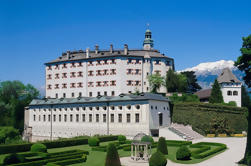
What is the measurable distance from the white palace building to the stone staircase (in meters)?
2.98

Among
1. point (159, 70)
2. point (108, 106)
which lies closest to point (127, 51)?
point (159, 70)

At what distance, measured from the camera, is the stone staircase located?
4249 centimetres

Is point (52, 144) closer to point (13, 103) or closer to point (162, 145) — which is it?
point (162, 145)

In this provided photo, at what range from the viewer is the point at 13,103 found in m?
73.9

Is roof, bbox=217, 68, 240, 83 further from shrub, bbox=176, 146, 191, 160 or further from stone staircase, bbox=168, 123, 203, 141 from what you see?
shrub, bbox=176, 146, 191, 160

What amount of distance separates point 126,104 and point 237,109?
65.9 ft

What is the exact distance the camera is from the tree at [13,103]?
65.9 m

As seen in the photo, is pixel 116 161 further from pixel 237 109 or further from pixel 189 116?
pixel 237 109

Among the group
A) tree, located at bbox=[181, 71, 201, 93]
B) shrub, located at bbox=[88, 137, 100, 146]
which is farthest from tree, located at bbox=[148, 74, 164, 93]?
shrub, located at bbox=[88, 137, 100, 146]

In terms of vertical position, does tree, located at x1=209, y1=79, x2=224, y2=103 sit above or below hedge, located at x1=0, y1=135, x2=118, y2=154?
above

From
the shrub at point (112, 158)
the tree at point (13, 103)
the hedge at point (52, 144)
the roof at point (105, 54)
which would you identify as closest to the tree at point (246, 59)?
the shrub at point (112, 158)

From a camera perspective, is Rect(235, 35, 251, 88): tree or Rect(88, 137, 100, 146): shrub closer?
Rect(235, 35, 251, 88): tree

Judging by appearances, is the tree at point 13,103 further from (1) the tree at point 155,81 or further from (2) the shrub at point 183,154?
(2) the shrub at point 183,154

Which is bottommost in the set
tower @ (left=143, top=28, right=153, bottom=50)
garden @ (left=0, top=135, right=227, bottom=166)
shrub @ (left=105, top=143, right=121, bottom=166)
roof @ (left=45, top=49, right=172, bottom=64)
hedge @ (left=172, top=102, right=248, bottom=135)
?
garden @ (left=0, top=135, right=227, bottom=166)
